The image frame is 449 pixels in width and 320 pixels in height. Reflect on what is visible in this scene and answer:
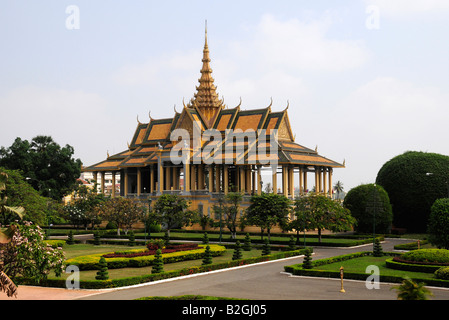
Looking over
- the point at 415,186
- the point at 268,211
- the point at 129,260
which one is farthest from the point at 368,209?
the point at 129,260

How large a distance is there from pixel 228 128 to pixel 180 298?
4786cm

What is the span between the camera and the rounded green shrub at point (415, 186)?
56844 millimetres

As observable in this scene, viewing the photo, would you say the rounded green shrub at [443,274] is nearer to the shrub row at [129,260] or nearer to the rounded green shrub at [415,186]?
the shrub row at [129,260]

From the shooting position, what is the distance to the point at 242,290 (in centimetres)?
2408

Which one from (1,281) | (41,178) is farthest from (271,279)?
(41,178)

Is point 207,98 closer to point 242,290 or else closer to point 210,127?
point 210,127

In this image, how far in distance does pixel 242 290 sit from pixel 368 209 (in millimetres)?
32641

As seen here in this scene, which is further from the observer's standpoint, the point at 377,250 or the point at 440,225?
the point at 377,250

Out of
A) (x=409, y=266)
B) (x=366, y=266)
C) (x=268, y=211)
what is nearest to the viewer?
(x=409, y=266)

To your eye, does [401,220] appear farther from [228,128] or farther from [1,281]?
[1,281]

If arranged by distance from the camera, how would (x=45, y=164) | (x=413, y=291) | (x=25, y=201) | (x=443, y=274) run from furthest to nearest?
(x=45, y=164) < (x=25, y=201) < (x=443, y=274) < (x=413, y=291)

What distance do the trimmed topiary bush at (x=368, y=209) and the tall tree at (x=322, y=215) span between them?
35.4 ft

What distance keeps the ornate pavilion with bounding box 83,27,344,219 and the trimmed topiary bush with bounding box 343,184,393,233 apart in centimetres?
579

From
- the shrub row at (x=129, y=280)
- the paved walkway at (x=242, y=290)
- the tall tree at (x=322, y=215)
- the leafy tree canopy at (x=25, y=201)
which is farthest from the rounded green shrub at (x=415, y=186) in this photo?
the leafy tree canopy at (x=25, y=201)
